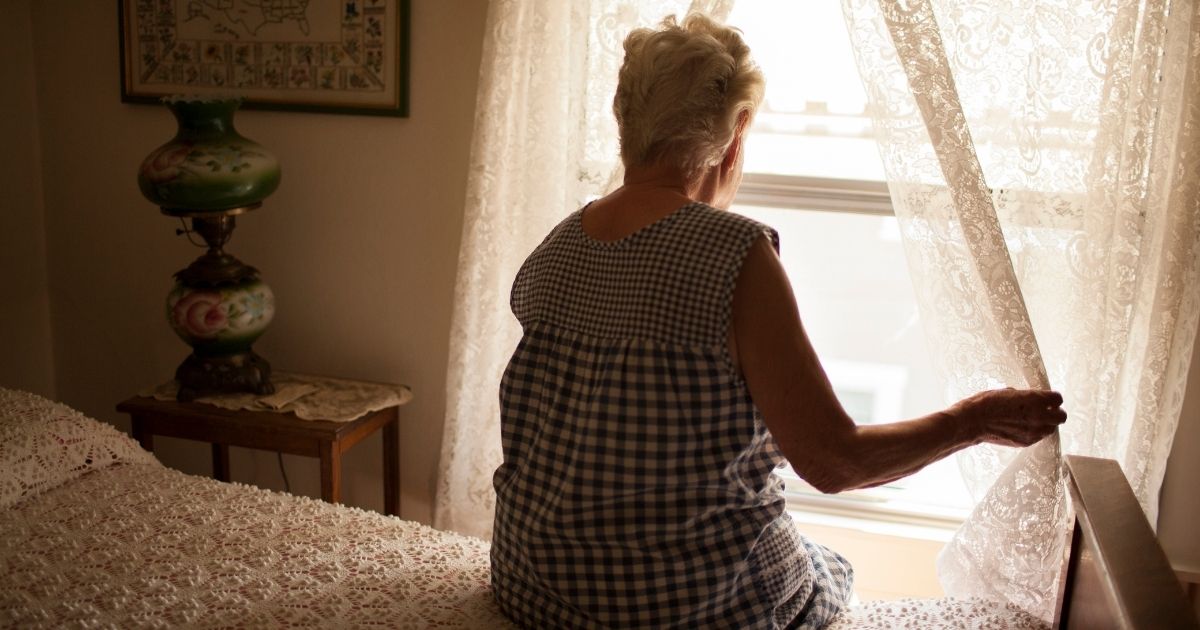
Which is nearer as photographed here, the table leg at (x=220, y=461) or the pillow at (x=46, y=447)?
the pillow at (x=46, y=447)

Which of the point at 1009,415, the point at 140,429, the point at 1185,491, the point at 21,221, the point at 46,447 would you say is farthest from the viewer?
the point at 21,221

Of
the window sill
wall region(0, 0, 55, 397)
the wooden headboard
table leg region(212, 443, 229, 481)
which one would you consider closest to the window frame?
the window sill

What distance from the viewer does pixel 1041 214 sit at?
6.19 ft

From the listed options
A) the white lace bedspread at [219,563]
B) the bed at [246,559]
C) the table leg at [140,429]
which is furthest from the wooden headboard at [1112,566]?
the table leg at [140,429]

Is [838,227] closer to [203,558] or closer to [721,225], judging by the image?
[721,225]

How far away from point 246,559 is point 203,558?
65 millimetres

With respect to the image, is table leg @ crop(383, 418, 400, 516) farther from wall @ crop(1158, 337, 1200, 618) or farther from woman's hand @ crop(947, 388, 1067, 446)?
wall @ crop(1158, 337, 1200, 618)

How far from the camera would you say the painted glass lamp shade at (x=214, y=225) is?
7.00 feet

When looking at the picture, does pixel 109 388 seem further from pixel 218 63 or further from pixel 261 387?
pixel 218 63

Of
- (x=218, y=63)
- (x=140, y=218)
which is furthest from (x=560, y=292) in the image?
(x=140, y=218)

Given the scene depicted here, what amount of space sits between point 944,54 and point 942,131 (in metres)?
0.13

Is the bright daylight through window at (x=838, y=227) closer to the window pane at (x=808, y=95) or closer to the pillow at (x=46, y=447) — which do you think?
the window pane at (x=808, y=95)

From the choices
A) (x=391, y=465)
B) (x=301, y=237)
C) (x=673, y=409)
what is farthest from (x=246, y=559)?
(x=301, y=237)

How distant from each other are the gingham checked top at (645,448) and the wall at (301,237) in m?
1.05
